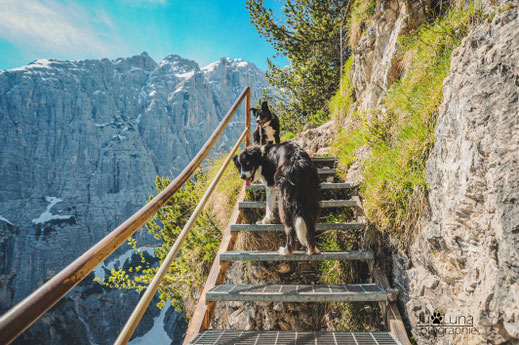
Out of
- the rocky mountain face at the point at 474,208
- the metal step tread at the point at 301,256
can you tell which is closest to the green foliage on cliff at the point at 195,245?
the metal step tread at the point at 301,256

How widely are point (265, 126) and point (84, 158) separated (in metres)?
64.4

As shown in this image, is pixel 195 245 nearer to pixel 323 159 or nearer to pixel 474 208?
pixel 323 159

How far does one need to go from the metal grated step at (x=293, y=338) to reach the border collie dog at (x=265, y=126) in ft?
11.0

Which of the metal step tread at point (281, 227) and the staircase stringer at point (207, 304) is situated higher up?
the metal step tread at point (281, 227)

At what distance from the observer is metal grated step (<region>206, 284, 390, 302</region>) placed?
5.64ft

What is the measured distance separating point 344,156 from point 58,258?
5360 centimetres

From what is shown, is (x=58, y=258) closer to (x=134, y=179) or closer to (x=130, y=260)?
(x=130, y=260)

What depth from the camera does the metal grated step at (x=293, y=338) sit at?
1.54 meters

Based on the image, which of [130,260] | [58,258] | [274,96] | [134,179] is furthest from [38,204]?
[274,96]

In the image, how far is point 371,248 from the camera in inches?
88.4

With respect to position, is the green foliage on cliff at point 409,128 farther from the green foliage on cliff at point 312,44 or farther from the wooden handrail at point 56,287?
the green foliage on cliff at point 312,44

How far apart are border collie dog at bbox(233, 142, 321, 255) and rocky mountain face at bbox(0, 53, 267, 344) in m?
27.9

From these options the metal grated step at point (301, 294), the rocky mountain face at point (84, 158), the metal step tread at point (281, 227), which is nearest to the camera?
the metal grated step at point (301, 294)

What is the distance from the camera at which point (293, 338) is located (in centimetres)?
160
